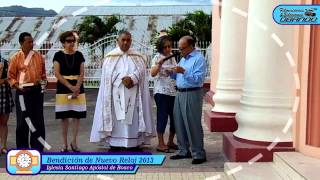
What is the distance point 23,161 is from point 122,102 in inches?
69.1

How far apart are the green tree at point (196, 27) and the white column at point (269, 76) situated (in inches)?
519

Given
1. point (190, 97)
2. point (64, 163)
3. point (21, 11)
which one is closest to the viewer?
point (21, 11)

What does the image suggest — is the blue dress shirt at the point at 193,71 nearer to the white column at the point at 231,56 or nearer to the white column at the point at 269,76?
the white column at the point at 269,76

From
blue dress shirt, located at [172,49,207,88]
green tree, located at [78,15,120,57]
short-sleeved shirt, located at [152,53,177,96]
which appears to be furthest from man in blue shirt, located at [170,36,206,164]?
green tree, located at [78,15,120,57]

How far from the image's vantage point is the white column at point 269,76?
5.45 m

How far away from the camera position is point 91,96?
46.0 feet

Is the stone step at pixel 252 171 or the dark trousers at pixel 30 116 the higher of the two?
the dark trousers at pixel 30 116

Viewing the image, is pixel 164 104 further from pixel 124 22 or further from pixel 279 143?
pixel 124 22

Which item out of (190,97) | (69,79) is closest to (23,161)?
(69,79)

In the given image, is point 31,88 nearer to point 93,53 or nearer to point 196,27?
point 93,53

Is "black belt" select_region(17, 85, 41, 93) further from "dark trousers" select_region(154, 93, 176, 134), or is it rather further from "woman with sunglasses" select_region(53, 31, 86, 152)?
"dark trousers" select_region(154, 93, 176, 134)

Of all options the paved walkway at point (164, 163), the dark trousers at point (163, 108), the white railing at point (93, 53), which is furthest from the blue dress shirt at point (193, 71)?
the white railing at point (93, 53)

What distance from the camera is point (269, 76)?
5477 millimetres

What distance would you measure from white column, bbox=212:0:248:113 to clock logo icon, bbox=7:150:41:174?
154 inches
